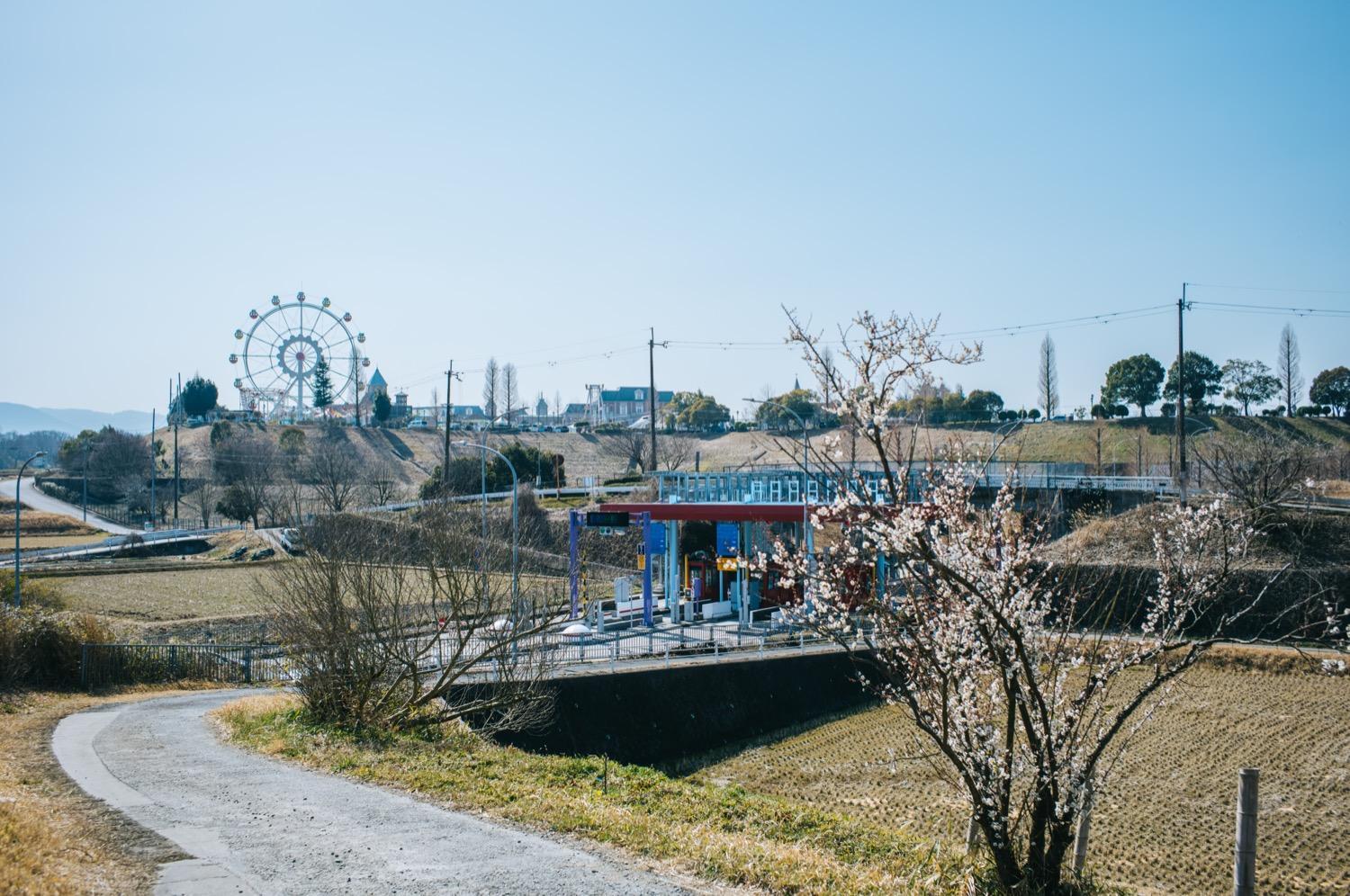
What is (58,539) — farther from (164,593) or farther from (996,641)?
(996,641)

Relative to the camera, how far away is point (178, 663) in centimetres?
2834

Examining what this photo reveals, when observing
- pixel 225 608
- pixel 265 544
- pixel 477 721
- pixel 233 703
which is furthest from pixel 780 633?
pixel 265 544

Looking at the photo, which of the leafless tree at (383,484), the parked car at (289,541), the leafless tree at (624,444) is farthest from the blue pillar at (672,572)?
the leafless tree at (624,444)

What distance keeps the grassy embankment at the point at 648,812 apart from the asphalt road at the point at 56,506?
62.8 m

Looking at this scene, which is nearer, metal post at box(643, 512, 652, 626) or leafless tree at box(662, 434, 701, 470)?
metal post at box(643, 512, 652, 626)

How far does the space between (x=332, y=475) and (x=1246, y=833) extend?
59090mm

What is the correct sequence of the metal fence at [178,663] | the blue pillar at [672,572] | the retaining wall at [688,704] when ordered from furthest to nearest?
the blue pillar at [672,572] < the metal fence at [178,663] < the retaining wall at [688,704]

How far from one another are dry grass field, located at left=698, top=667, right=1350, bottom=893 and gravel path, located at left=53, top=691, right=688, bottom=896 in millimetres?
4654

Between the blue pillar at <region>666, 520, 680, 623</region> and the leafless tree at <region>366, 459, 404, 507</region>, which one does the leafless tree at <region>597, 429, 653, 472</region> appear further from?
the blue pillar at <region>666, 520, 680, 623</region>

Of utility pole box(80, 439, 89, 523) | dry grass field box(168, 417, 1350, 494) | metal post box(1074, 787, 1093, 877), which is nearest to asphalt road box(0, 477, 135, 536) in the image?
utility pole box(80, 439, 89, 523)

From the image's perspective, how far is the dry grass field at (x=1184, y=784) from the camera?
607 inches

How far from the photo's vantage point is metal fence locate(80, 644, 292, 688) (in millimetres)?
26438

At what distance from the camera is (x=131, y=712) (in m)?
20.6

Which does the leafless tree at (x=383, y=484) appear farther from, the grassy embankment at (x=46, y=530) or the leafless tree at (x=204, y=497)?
the grassy embankment at (x=46, y=530)
